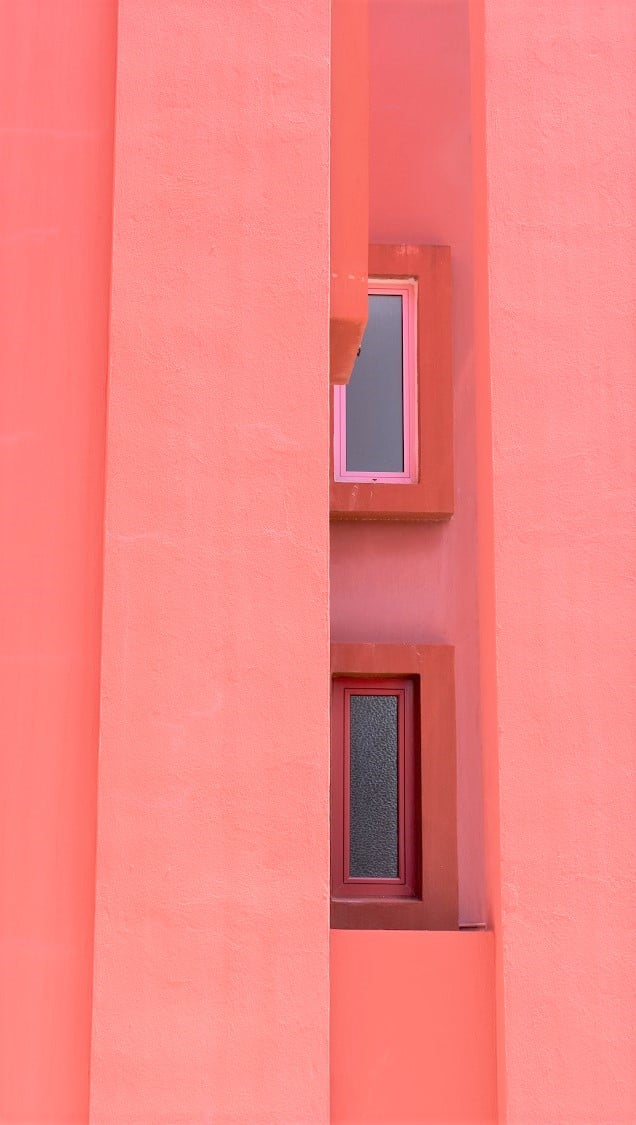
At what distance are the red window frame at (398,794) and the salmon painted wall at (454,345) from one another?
31cm

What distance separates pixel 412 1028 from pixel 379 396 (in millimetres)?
4954

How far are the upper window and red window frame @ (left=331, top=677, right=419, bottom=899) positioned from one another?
114cm

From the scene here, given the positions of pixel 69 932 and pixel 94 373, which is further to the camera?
pixel 94 373

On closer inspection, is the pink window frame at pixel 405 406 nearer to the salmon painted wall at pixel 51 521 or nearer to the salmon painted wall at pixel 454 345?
the salmon painted wall at pixel 454 345

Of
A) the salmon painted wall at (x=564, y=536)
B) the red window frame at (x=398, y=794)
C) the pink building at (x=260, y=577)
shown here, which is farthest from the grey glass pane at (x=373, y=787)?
the salmon painted wall at (x=564, y=536)

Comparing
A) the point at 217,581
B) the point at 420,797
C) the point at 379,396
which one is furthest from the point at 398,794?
the point at 217,581

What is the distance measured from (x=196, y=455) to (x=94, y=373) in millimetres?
563

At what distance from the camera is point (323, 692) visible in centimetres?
509

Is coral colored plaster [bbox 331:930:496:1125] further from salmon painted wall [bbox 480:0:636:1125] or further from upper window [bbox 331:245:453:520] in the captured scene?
upper window [bbox 331:245:453:520]

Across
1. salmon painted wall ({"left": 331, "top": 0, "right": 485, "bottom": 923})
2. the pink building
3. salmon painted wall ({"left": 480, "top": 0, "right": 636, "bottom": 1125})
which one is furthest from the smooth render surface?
salmon painted wall ({"left": 331, "top": 0, "right": 485, "bottom": 923})

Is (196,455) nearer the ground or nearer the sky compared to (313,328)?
nearer the ground

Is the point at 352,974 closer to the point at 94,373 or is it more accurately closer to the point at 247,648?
the point at 247,648

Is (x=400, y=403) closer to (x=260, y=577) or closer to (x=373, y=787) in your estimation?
(x=373, y=787)

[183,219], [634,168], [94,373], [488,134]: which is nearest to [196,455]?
[94,373]
